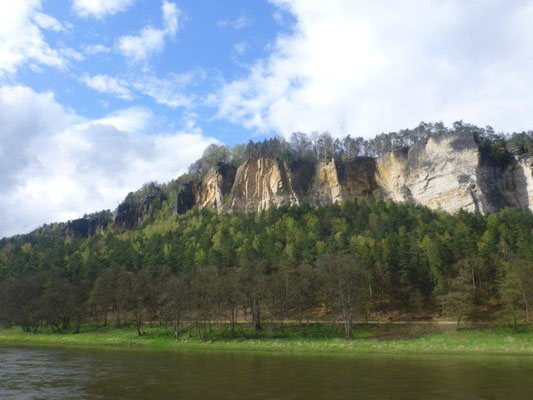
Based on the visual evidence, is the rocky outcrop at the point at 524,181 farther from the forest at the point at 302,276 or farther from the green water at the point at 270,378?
the green water at the point at 270,378

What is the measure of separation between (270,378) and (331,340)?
102ft

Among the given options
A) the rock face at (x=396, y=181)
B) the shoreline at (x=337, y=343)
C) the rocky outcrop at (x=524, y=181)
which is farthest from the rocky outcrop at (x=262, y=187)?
the shoreline at (x=337, y=343)

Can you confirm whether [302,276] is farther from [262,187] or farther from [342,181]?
[262,187]

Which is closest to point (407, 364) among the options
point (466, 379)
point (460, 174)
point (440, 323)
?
point (466, 379)

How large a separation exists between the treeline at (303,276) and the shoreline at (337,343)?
14.6 feet

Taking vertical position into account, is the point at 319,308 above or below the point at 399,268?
below

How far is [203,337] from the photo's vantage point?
67.0m

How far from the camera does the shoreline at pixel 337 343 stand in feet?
→ 165

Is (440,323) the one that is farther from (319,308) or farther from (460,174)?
(460,174)

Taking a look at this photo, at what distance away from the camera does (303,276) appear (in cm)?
7731

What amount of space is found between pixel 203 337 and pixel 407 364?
36.7 meters

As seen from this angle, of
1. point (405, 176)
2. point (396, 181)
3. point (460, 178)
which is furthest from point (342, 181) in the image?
point (460, 178)

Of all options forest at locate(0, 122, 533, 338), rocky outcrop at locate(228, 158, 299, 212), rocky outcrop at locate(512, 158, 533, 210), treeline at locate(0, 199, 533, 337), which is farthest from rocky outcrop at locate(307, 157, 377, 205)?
rocky outcrop at locate(512, 158, 533, 210)

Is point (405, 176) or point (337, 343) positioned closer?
point (337, 343)
